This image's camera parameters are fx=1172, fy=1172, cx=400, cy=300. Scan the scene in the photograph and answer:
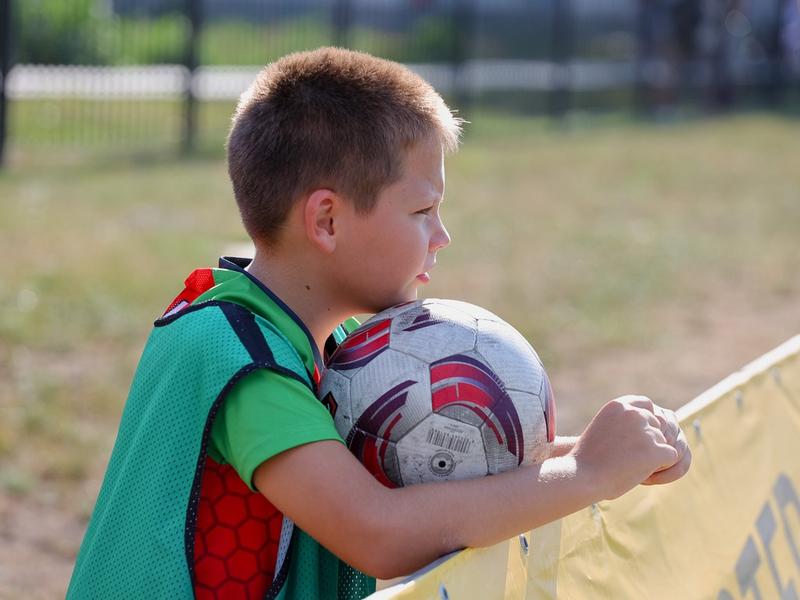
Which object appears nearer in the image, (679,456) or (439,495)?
(439,495)

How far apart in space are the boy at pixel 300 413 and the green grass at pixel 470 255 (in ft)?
9.21

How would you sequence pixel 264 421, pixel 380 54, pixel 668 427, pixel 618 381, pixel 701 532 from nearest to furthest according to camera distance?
pixel 264 421 → pixel 668 427 → pixel 701 532 → pixel 618 381 → pixel 380 54

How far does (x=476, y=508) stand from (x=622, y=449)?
12.5 inches

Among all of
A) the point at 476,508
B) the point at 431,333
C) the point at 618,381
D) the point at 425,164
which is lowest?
the point at 618,381

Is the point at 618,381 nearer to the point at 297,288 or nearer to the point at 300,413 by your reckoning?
the point at 297,288

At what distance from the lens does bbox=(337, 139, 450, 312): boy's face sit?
228cm

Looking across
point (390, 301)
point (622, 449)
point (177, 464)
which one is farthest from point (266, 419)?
point (622, 449)

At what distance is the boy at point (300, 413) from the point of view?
6.81ft

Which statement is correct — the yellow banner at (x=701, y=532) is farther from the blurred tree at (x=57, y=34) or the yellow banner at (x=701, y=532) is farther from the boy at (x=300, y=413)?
the blurred tree at (x=57, y=34)

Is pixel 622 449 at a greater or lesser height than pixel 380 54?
lesser

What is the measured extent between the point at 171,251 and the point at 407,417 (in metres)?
7.01

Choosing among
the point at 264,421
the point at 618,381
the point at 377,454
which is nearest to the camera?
the point at 264,421

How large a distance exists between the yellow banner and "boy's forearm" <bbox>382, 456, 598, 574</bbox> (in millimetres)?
50

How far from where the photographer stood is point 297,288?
7.64 feet
